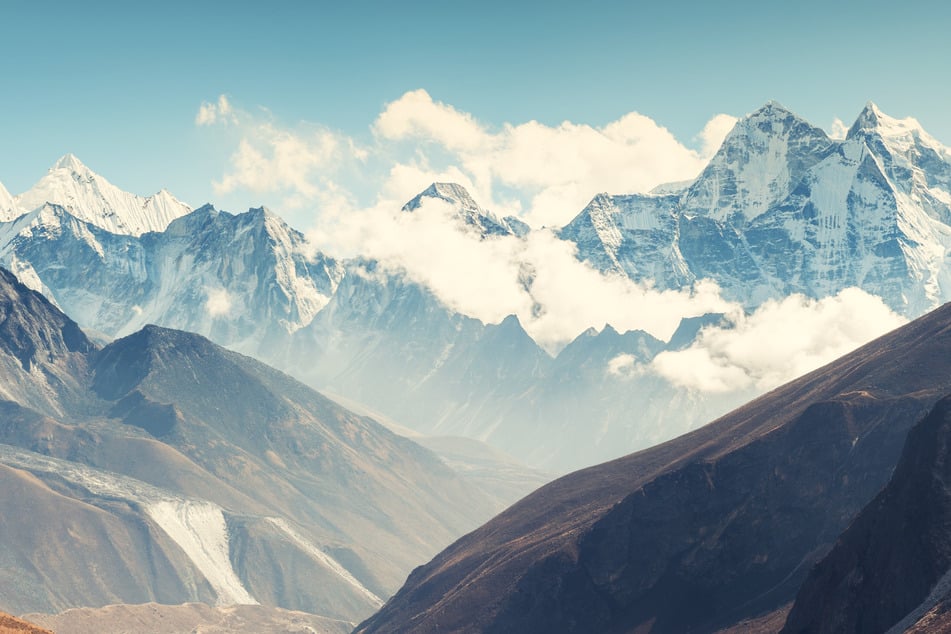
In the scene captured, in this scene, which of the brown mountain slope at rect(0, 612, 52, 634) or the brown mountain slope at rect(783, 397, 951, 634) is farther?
the brown mountain slope at rect(0, 612, 52, 634)

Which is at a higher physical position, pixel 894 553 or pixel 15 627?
pixel 15 627

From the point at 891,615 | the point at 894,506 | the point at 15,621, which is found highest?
the point at 15,621

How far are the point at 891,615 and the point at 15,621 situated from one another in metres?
124

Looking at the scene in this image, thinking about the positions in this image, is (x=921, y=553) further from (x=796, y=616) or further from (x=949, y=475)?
(x=796, y=616)

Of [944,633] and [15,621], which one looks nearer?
[944,633]

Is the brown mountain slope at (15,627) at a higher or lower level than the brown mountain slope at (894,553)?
higher

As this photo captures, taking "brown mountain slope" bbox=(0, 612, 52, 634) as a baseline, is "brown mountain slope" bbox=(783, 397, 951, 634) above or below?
below

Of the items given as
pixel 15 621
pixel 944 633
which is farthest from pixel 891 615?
pixel 15 621

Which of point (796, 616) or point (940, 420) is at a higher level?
point (940, 420)

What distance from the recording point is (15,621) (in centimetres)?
17400

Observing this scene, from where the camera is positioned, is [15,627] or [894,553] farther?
[15,627]

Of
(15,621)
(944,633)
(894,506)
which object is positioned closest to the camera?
(944,633)

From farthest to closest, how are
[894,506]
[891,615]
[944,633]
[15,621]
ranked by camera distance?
[15,621] < [894,506] < [891,615] < [944,633]

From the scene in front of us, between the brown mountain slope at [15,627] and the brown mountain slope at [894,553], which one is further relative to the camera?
the brown mountain slope at [15,627]
